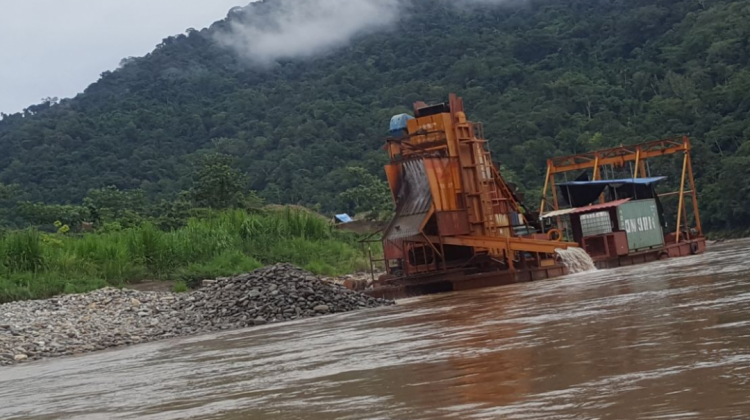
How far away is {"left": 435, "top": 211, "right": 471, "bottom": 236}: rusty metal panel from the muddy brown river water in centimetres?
755

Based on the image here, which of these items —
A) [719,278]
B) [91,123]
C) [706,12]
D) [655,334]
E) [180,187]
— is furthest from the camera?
[91,123]

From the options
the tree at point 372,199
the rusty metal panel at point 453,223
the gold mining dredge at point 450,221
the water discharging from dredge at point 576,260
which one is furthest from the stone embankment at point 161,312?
the tree at point 372,199

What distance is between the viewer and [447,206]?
1923 cm

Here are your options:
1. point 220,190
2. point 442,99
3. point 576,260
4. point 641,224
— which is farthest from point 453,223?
point 442,99

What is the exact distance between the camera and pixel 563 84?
209 ft

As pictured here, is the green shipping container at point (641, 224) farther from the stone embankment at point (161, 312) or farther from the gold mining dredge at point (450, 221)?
the stone embankment at point (161, 312)

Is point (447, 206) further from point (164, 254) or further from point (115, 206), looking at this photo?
point (115, 206)

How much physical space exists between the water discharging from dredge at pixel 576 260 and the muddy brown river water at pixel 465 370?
8929 mm

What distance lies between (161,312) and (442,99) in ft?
191

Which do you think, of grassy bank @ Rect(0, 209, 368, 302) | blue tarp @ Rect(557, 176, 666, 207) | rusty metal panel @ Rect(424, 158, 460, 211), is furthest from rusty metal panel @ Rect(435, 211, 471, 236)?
blue tarp @ Rect(557, 176, 666, 207)

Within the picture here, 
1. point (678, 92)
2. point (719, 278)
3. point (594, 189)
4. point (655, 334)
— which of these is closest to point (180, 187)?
point (678, 92)

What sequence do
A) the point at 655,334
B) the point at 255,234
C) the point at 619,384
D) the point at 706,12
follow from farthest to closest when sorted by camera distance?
the point at 706,12 → the point at 255,234 → the point at 655,334 → the point at 619,384

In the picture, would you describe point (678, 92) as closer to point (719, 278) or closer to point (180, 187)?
point (180, 187)

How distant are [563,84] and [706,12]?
13.4 metres
